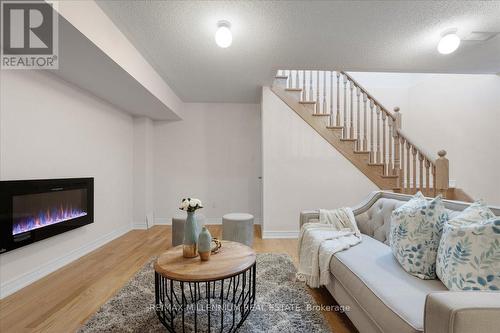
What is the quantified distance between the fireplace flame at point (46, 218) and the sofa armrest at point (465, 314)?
2.98m

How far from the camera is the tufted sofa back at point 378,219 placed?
2131 millimetres

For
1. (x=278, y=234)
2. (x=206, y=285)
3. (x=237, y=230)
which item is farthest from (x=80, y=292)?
(x=278, y=234)

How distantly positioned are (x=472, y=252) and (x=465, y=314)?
0.49 meters

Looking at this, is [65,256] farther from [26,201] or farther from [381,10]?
[381,10]

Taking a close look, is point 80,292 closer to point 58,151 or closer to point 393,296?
point 58,151

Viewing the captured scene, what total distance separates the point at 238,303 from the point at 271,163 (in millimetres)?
2261

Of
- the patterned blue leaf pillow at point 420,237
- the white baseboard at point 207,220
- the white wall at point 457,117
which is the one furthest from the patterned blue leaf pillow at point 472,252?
the white baseboard at point 207,220

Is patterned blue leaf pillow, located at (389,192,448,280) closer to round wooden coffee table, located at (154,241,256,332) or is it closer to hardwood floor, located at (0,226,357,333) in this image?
hardwood floor, located at (0,226,357,333)

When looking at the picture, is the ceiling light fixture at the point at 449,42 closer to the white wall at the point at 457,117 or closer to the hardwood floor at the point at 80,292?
the white wall at the point at 457,117

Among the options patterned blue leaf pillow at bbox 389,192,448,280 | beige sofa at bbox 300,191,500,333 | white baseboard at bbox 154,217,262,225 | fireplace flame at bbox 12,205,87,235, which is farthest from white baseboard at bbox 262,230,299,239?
fireplace flame at bbox 12,205,87,235

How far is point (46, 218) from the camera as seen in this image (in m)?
2.47

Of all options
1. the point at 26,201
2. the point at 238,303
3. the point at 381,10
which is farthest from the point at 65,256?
the point at 381,10

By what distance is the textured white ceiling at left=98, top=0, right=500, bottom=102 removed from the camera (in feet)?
6.40

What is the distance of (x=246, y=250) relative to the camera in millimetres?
→ 1825
